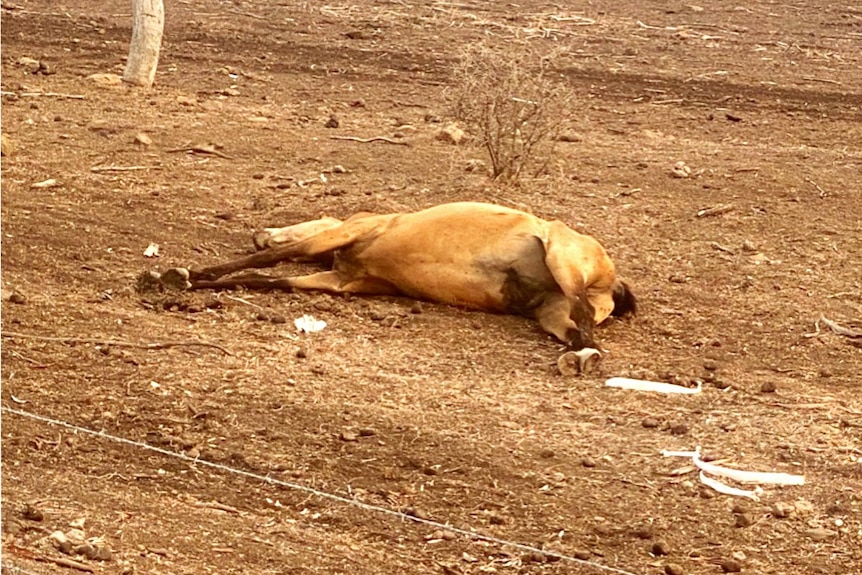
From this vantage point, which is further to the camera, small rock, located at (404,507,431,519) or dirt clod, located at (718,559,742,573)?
small rock, located at (404,507,431,519)

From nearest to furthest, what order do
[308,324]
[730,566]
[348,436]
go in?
[730,566] < [348,436] < [308,324]

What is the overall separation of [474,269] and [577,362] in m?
0.86

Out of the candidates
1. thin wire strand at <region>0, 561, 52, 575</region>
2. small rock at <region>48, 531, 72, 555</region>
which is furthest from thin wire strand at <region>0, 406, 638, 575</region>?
thin wire strand at <region>0, 561, 52, 575</region>

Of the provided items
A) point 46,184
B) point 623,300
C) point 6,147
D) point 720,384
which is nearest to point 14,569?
point 720,384

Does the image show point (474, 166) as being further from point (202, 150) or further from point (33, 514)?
point (33, 514)

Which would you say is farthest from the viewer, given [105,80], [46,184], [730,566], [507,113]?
[105,80]

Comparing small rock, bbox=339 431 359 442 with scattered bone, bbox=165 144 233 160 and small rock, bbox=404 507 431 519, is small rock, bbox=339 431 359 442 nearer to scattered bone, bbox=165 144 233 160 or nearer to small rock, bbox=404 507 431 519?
small rock, bbox=404 507 431 519

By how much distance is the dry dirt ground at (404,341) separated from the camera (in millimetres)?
4824

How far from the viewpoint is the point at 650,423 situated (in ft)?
19.0

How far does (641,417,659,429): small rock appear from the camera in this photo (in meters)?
5.78

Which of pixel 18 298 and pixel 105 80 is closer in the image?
pixel 18 298

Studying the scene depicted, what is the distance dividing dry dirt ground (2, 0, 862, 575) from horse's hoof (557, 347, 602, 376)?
69mm

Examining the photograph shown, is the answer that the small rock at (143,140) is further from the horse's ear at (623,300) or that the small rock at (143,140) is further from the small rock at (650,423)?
the small rock at (650,423)

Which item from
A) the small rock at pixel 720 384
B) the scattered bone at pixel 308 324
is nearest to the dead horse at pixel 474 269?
the scattered bone at pixel 308 324
